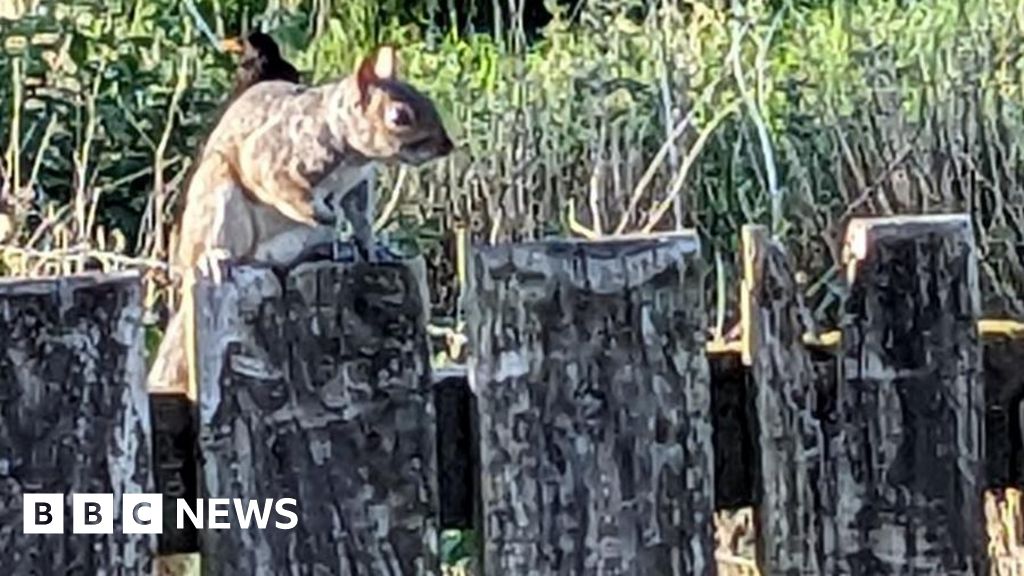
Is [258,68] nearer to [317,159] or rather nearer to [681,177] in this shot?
[317,159]

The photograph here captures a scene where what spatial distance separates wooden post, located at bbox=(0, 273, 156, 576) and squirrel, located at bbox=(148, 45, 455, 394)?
0.89m

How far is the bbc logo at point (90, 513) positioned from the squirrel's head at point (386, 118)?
1027 millimetres

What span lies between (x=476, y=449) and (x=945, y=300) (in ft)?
1.18

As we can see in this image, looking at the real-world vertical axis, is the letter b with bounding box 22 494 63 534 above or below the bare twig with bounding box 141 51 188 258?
below

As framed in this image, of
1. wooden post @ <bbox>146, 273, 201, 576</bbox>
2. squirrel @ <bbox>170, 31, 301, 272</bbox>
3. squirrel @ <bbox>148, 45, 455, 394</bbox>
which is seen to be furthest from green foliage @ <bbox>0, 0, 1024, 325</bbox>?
wooden post @ <bbox>146, 273, 201, 576</bbox>

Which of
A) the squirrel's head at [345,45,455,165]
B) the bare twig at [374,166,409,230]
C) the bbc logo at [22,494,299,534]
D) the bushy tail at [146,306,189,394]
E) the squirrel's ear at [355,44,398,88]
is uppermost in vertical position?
the squirrel's ear at [355,44,398,88]

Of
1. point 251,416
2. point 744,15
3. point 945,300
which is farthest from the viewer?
point 744,15

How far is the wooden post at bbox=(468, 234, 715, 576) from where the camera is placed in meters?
1.61

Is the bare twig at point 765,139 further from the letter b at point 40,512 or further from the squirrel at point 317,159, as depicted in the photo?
the letter b at point 40,512

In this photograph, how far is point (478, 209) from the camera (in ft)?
13.6

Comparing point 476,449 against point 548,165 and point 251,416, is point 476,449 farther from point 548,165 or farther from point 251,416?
point 548,165

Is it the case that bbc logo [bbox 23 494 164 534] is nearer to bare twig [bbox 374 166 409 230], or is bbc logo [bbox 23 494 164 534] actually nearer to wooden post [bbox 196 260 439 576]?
wooden post [bbox 196 260 439 576]

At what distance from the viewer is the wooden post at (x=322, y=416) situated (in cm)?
157

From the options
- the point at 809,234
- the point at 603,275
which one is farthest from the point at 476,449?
the point at 809,234
